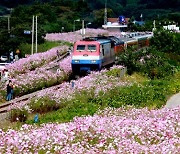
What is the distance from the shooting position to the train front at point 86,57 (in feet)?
116

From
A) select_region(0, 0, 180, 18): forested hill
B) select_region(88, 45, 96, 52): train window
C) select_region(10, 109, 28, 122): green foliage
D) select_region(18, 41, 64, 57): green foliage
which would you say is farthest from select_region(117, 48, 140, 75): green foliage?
select_region(0, 0, 180, 18): forested hill

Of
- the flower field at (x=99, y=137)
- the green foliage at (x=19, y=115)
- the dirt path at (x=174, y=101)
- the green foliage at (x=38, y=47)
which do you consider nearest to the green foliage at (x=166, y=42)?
the dirt path at (x=174, y=101)

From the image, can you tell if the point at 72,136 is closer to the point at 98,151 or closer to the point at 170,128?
the point at 98,151

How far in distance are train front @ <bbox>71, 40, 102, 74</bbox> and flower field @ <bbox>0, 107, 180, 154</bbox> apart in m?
20.6

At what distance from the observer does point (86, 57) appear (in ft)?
117

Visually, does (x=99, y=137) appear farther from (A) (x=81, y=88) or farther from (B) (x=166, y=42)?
(B) (x=166, y=42)

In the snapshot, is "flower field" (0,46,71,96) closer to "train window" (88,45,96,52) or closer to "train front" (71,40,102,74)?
"train front" (71,40,102,74)

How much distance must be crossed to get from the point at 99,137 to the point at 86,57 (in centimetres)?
2307

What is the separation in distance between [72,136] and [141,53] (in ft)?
85.8

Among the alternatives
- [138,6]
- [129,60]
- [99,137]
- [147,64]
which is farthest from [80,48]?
[138,6]

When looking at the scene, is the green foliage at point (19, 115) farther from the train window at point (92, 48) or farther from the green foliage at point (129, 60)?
the green foliage at point (129, 60)

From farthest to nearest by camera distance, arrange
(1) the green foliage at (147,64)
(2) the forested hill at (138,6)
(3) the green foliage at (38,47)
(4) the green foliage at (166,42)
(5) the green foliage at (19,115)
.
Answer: (2) the forested hill at (138,6) < (3) the green foliage at (38,47) < (4) the green foliage at (166,42) < (1) the green foliage at (147,64) < (5) the green foliage at (19,115)

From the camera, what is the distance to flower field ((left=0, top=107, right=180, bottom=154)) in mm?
11750

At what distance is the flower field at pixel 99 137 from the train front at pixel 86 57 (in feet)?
67.7
